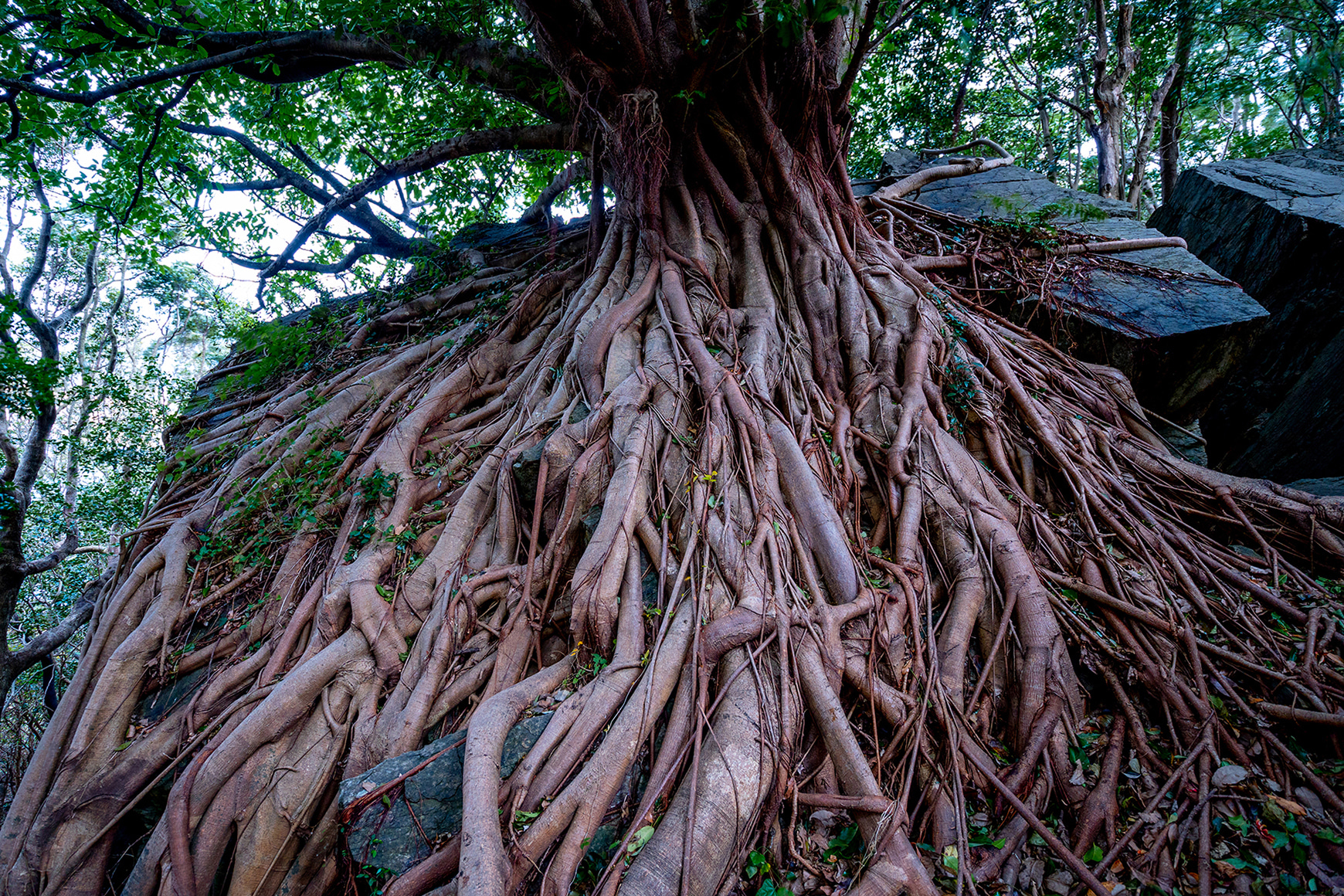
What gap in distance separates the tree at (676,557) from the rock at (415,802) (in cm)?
4

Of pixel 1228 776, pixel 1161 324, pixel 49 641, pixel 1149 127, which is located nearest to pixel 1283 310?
pixel 1161 324

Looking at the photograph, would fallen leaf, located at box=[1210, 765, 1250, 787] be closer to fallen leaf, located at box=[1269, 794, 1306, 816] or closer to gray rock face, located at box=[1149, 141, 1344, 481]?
fallen leaf, located at box=[1269, 794, 1306, 816]

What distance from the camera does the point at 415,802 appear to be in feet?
6.77

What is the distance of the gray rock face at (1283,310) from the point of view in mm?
4527

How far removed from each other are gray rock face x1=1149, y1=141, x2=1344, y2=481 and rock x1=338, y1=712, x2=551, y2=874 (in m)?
5.93

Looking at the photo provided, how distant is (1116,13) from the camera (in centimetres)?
753

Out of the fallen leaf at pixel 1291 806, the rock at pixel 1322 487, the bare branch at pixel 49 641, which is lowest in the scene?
the rock at pixel 1322 487

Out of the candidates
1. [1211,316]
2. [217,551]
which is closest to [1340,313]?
[1211,316]

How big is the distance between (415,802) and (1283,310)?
22.0 feet

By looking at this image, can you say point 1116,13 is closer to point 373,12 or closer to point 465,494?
point 373,12

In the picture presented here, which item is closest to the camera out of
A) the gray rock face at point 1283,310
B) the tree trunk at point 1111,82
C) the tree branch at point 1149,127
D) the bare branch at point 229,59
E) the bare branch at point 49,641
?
the bare branch at point 229,59

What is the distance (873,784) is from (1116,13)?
992cm

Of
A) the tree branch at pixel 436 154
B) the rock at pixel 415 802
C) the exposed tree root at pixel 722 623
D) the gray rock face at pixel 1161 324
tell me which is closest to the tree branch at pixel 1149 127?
the gray rock face at pixel 1161 324

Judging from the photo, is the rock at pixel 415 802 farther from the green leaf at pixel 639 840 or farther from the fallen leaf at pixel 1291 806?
the fallen leaf at pixel 1291 806
